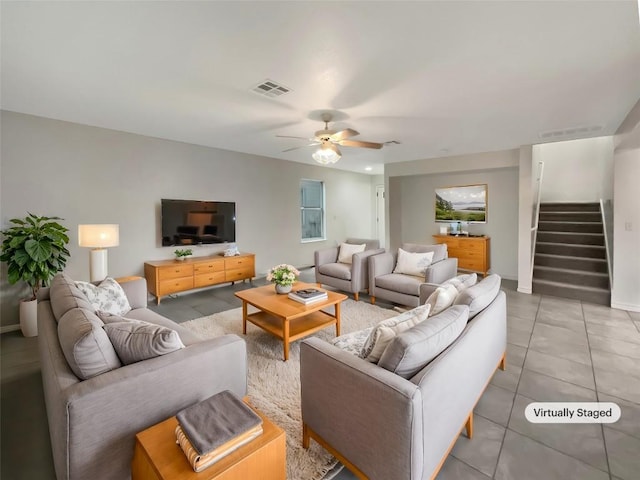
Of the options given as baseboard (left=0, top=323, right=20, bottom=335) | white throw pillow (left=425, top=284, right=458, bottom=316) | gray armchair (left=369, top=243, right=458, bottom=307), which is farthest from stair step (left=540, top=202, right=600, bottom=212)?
baseboard (left=0, top=323, right=20, bottom=335)

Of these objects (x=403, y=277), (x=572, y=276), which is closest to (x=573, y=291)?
(x=572, y=276)

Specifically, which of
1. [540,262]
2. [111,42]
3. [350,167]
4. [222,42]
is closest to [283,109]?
[222,42]

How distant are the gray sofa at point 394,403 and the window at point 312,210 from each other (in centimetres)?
550

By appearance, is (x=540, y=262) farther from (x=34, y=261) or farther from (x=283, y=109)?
(x=34, y=261)

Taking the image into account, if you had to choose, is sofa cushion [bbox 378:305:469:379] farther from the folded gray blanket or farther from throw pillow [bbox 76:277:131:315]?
throw pillow [bbox 76:277:131:315]

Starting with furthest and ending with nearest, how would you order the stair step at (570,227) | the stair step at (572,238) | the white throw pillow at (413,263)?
the stair step at (570,227)
the stair step at (572,238)
the white throw pillow at (413,263)

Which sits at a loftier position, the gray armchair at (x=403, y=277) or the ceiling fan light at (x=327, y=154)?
the ceiling fan light at (x=327, y=154)

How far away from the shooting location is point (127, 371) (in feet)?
4.41

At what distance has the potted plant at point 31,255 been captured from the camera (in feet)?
10.1

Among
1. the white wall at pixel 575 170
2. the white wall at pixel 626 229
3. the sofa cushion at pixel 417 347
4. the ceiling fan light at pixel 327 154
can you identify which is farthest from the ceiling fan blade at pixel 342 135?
the white wall at pixel 575 170

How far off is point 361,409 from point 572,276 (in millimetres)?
5125

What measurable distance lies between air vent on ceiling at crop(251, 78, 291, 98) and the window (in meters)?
4.15

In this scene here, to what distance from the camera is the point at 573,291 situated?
4496mm

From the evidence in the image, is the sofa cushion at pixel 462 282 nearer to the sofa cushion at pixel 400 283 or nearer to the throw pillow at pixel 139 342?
the sofa cushion at pixel 400 283
